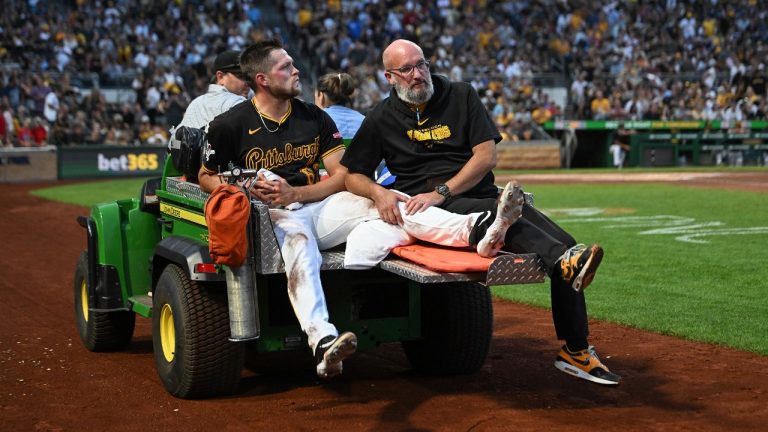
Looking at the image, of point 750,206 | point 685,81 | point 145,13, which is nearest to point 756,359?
point 750,206

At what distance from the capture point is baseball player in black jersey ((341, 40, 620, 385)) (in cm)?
553

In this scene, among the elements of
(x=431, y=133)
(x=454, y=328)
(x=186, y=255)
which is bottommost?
(x=454, y=328)

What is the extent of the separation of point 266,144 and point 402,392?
163 cm

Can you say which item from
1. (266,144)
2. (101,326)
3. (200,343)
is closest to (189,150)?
(266,144)

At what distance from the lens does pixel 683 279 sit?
10.3m

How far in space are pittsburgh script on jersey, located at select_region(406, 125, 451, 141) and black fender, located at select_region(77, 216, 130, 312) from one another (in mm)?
2384

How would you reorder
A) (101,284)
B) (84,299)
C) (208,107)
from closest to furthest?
1. (101,284)
2. (208,107)
3. (84,299)

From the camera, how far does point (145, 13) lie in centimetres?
3272

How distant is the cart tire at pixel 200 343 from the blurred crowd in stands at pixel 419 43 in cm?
2113

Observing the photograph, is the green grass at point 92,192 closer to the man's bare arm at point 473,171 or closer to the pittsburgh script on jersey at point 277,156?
the pittsburgh script on jersey at point 277,156

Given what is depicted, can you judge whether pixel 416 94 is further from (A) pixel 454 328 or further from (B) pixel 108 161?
(B) pixel 108 161

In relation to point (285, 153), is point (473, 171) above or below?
below

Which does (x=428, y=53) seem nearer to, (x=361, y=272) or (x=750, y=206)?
(x=750, y=206)

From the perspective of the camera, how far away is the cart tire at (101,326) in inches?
283
